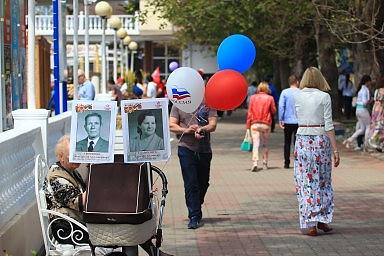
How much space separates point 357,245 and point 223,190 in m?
5.49

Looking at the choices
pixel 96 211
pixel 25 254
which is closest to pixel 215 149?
pixel 25 254

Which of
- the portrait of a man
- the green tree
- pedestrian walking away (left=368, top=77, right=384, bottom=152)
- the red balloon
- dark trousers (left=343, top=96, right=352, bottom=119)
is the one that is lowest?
dark trousers (left=343, top=96, right=352, bottom=119)

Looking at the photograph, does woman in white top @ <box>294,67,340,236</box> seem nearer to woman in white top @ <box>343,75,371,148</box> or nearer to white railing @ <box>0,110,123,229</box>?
white railing @ <box>0,110,123,229</box>

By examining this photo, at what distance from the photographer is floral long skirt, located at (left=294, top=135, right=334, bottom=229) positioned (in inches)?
421

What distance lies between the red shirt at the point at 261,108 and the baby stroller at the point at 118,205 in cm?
1117

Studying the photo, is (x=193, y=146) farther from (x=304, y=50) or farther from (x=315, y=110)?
(x=304, y=50)

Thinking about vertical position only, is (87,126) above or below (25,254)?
above

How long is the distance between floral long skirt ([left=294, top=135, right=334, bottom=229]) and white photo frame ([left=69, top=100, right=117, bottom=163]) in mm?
3703

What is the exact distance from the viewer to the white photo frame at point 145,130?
7465mm

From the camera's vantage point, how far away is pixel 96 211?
23.6ft

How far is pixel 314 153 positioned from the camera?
10695 mm

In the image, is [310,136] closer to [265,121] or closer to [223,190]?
[223,190]

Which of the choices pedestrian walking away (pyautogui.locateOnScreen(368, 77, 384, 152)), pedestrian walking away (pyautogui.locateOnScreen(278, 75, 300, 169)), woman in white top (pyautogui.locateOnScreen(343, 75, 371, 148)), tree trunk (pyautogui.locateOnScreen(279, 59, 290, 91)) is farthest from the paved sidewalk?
tree trunk (pyautogui.locateOnScreen(279, 59, 290, 91))

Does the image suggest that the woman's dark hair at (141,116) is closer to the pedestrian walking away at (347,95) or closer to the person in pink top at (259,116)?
the person in pink top at (259,116)
